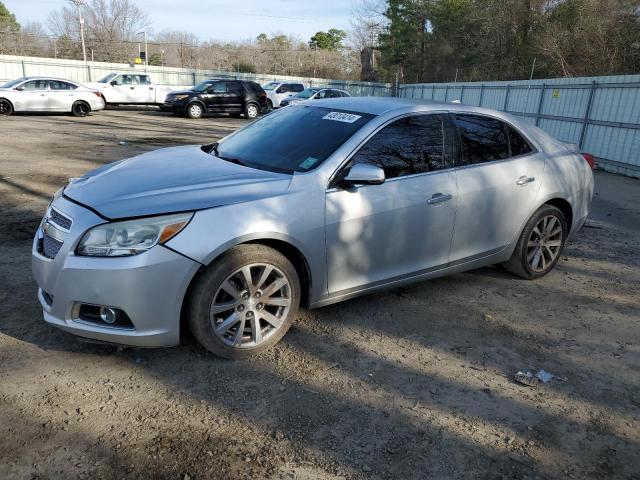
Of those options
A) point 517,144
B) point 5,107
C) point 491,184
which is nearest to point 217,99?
point 5,107

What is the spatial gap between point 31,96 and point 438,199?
1928 cm

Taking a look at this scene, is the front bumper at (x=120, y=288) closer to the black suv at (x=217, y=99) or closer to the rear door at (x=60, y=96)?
the rear door at (x=60, y=96)

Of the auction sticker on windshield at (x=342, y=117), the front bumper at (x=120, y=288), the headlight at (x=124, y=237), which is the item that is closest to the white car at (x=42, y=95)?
the auction sticker on windshield at (x=342, y=117)

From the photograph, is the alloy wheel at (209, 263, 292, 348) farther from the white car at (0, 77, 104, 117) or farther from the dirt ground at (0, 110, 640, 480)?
the white car at (0, 77, 104, 117)

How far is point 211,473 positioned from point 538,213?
12.1ft

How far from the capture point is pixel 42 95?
18906mm

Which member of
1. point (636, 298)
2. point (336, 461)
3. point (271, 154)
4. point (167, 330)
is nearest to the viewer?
point (336, 461)

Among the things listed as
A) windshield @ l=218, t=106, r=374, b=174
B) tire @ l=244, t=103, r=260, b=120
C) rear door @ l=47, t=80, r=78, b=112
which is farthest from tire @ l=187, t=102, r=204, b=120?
windshield @ l=218, t=106, r=374, b=174

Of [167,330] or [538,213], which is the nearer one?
[167,330]

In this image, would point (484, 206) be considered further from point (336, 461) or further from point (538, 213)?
point (336, 461)

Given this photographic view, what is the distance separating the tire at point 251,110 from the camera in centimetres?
2306

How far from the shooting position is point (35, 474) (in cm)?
235

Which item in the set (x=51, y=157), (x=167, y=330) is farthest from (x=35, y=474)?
(x=51, y=157)

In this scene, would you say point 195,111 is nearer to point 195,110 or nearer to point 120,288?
point 195,110
